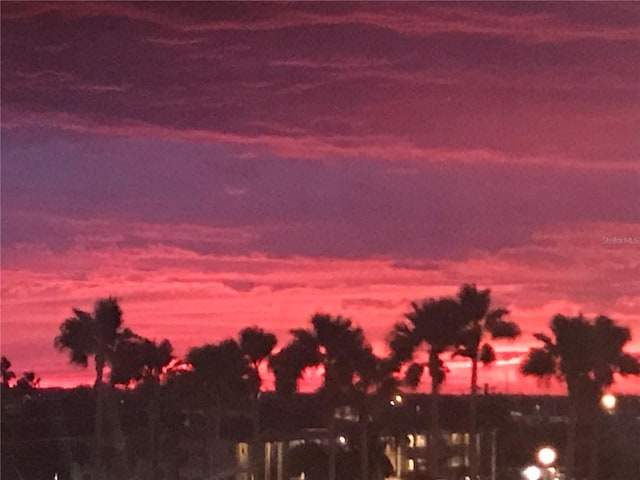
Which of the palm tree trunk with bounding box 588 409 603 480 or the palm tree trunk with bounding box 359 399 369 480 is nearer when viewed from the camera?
the palm tree trunk with bounding box 588 409 603 480

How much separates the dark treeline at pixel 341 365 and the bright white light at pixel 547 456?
0.23 meters

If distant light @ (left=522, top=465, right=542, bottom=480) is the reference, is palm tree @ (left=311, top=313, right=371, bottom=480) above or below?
above

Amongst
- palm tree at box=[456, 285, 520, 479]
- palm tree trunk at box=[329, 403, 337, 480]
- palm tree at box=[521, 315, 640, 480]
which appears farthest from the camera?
palm tree trunk at box=[329, 403, 337, 480]

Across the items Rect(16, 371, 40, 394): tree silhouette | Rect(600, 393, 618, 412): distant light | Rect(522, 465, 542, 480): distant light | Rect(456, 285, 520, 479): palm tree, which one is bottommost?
Rect(522, 465, 542, 480): distant light

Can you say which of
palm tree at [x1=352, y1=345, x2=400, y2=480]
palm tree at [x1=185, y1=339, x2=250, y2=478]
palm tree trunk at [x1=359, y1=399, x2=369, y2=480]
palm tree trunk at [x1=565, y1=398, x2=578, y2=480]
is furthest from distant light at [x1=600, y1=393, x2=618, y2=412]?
palm tree at [x1=185, y1=339, x2=250, y2=478]

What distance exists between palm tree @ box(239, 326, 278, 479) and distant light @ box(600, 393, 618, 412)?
187 centimetres

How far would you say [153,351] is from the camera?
7152 millimetres

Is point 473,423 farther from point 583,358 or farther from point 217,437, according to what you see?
point 217,437

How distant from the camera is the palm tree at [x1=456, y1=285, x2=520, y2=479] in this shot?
6.88 metres

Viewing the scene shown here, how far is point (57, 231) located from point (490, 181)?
233 cm

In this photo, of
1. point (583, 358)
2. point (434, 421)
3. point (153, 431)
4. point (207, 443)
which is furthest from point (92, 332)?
point (583, 358)

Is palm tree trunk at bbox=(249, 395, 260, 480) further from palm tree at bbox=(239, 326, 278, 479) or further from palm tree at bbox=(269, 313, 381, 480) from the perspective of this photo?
palm tree at bbox=(269, 313, 381, 480)

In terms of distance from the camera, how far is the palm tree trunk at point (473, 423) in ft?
23.6

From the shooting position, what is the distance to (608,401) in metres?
7.11
